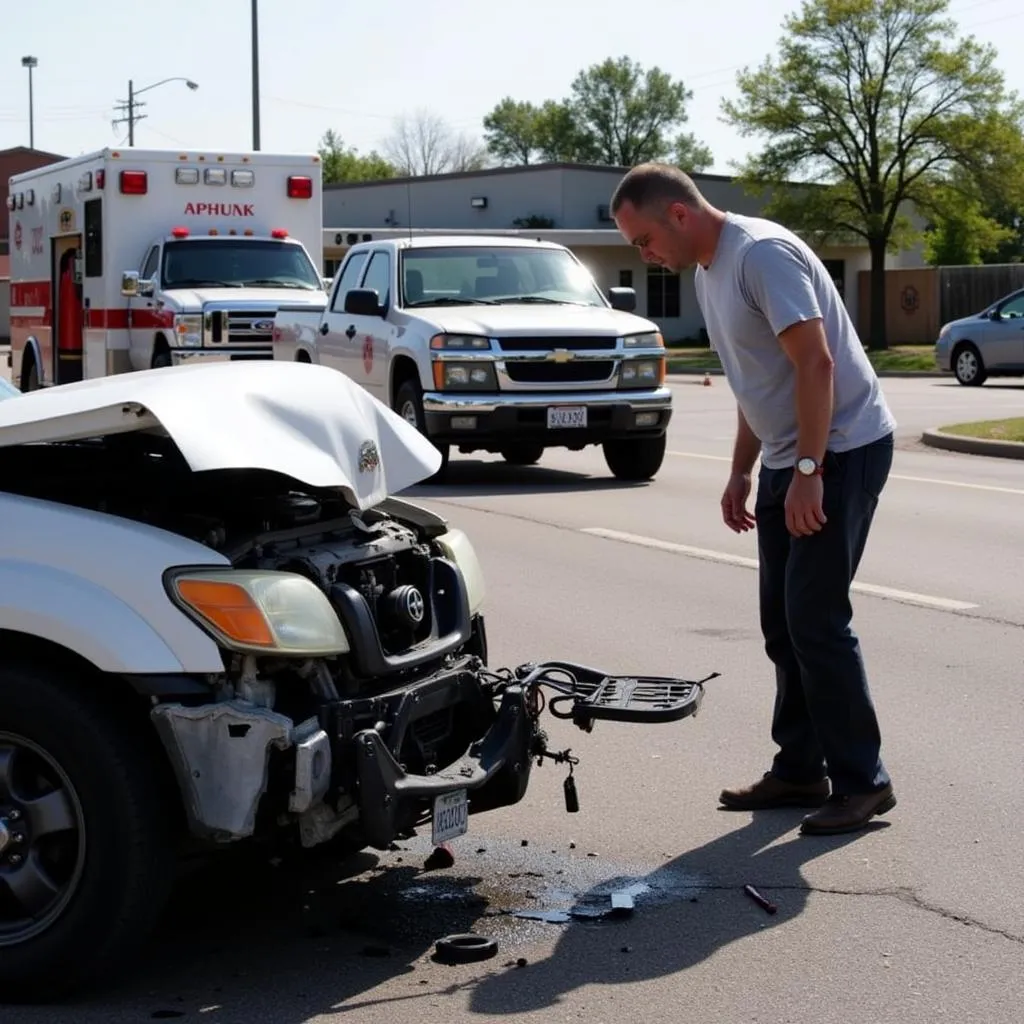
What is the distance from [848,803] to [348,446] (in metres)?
1.92

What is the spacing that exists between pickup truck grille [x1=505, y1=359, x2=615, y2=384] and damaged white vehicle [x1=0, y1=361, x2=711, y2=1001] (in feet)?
33.3

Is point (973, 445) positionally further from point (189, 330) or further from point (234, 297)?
point (189, 330)

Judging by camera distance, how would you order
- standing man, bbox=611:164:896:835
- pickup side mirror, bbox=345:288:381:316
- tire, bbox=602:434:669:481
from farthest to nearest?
pickup side mirror, bbox=345:288:381:316 → tire, bbox=602:434:669:481 → standing man, bbox=611:164:896:835

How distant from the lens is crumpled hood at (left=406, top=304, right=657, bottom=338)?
48.7 ft

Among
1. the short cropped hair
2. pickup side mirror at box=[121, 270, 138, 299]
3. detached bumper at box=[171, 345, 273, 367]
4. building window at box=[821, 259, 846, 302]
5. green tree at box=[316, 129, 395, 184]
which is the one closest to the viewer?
the short cropped hair

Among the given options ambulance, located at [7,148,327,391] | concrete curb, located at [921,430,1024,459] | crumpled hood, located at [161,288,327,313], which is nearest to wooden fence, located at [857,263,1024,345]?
ambulance, located at [7,148,327,391]

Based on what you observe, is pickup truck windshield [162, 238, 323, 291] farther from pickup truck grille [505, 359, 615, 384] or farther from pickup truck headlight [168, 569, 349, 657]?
pickup truck headlight [168, 569, 349, 657]

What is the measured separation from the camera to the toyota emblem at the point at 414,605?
461 centimetres

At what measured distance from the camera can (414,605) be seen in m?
4.64

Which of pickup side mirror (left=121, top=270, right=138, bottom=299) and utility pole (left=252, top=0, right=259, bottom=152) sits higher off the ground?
utility pole (left=252, top=0, right=259, bottom=152)

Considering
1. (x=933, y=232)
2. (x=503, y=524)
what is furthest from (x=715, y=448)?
(x=933, y=232)

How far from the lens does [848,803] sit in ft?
17.8

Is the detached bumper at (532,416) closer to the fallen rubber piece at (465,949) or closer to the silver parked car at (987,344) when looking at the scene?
the fallen rubber piece at (465,949)

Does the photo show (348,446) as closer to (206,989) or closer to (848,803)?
(206,989)
